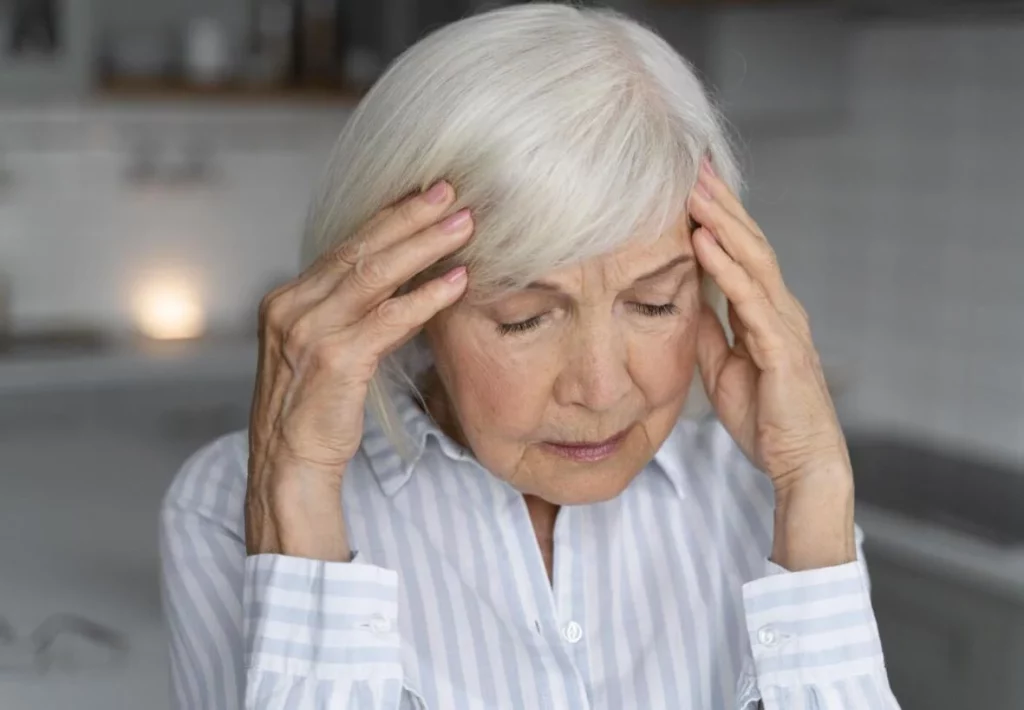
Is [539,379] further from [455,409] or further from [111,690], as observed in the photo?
[111,690]

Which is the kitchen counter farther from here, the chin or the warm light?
the chin

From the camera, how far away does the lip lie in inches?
49.8

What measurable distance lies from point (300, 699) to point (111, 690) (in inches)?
83.4

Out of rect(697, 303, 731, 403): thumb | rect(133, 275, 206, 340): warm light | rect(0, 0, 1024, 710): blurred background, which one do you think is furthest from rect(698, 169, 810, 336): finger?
rect(133, 275, 206, 340): warm light

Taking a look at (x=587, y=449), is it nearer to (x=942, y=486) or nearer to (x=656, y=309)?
(x=656, y=309)

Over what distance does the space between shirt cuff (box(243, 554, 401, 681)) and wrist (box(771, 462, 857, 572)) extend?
35 centimetres

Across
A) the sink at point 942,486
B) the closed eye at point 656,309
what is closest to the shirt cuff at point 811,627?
the closed eye at point 656,309

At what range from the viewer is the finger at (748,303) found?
1238 millimetres

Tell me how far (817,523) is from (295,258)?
9.61 feet

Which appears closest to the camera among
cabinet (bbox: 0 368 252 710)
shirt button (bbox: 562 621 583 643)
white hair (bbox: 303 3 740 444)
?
white hair (bbox: 303 3 740 444)

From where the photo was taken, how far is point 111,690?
3129mm

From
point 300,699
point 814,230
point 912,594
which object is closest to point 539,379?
point 300,699

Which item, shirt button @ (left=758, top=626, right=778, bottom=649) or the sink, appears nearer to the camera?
shirt button @ (left=758, top=626, right=778, bottom=649)

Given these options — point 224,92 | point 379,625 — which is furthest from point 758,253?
point 224,92
